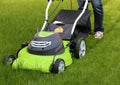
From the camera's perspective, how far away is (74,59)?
211 inches

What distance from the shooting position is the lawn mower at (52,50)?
4.72m

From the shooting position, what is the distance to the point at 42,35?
4.98 meters

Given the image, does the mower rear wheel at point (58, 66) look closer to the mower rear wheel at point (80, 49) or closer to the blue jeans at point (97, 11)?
the mower rear wheel at point (80, 49)

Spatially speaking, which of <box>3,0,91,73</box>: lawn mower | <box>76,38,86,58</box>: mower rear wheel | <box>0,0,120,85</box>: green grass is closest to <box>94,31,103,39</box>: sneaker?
<box>0,0,120,85</box>: green grass

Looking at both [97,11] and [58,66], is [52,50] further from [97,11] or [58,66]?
[97,11]

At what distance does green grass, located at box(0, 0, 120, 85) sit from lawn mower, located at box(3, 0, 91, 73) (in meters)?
0.10

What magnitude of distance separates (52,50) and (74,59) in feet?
1.88

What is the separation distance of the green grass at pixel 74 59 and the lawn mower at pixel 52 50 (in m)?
0.10

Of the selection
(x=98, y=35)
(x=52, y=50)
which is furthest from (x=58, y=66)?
(x=98, y=35)

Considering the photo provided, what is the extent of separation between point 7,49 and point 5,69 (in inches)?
38.9

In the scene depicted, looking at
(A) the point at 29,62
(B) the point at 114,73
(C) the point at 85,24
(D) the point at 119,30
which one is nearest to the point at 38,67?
(A) the point at 29,62

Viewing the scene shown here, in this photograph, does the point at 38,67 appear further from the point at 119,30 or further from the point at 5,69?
the point at 119,30

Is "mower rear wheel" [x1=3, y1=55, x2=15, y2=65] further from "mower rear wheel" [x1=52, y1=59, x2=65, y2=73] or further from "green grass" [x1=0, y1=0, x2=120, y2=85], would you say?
"mower rear wheel" [x1=52, y1=59, x2=65, y2=73]

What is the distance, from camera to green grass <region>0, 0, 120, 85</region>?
4469 millimetres
